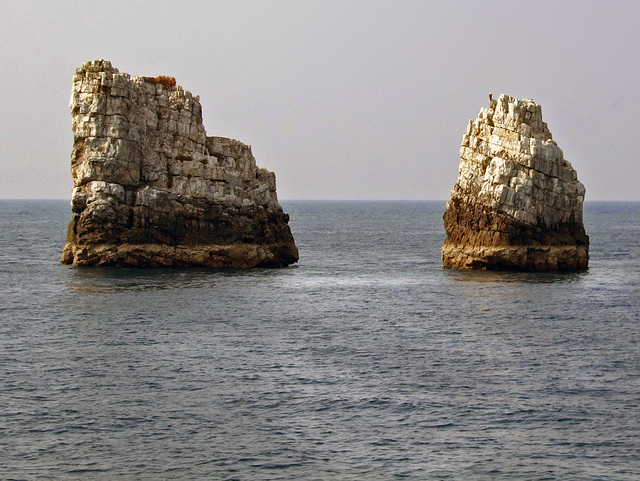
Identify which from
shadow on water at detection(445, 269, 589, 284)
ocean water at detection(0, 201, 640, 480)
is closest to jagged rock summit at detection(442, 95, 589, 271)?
shadow on water at detection(445, 269, 589, 284)

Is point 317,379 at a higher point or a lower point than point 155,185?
lower

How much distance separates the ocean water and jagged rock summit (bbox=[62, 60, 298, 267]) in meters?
7.00

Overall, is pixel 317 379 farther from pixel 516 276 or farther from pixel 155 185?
pixel 155 185

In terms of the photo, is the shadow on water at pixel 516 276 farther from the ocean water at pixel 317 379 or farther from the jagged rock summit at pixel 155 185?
the jagged rock summit at pixel 155 185

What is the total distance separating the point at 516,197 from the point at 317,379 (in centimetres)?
4155

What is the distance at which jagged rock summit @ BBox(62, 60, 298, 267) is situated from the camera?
8288 centimetres

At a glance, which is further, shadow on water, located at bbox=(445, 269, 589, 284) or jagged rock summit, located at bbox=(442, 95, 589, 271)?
jagged rock summit, located at bbox=(442, 95, 589, 271)

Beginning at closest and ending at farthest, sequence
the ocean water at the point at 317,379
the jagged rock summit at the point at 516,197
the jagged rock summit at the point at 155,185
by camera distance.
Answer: the ocean water at the point at 317,379 < the jagged rock summit at the point at 516,197 < the jagged rock summit at the point at 155,185

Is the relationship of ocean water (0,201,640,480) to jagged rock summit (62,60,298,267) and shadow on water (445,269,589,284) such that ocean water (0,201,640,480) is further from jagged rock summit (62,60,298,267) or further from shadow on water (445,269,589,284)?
jagged rock summit (62,60,298,267)

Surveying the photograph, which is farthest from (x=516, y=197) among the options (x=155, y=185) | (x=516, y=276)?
(x=155, y=185)

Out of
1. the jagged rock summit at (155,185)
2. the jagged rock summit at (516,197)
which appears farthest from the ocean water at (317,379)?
the jagged rock summit at (155,185)

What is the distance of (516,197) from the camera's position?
268 ft

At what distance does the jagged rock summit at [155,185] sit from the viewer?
82875 mm

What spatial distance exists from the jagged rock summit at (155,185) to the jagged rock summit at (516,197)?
1742 cm
